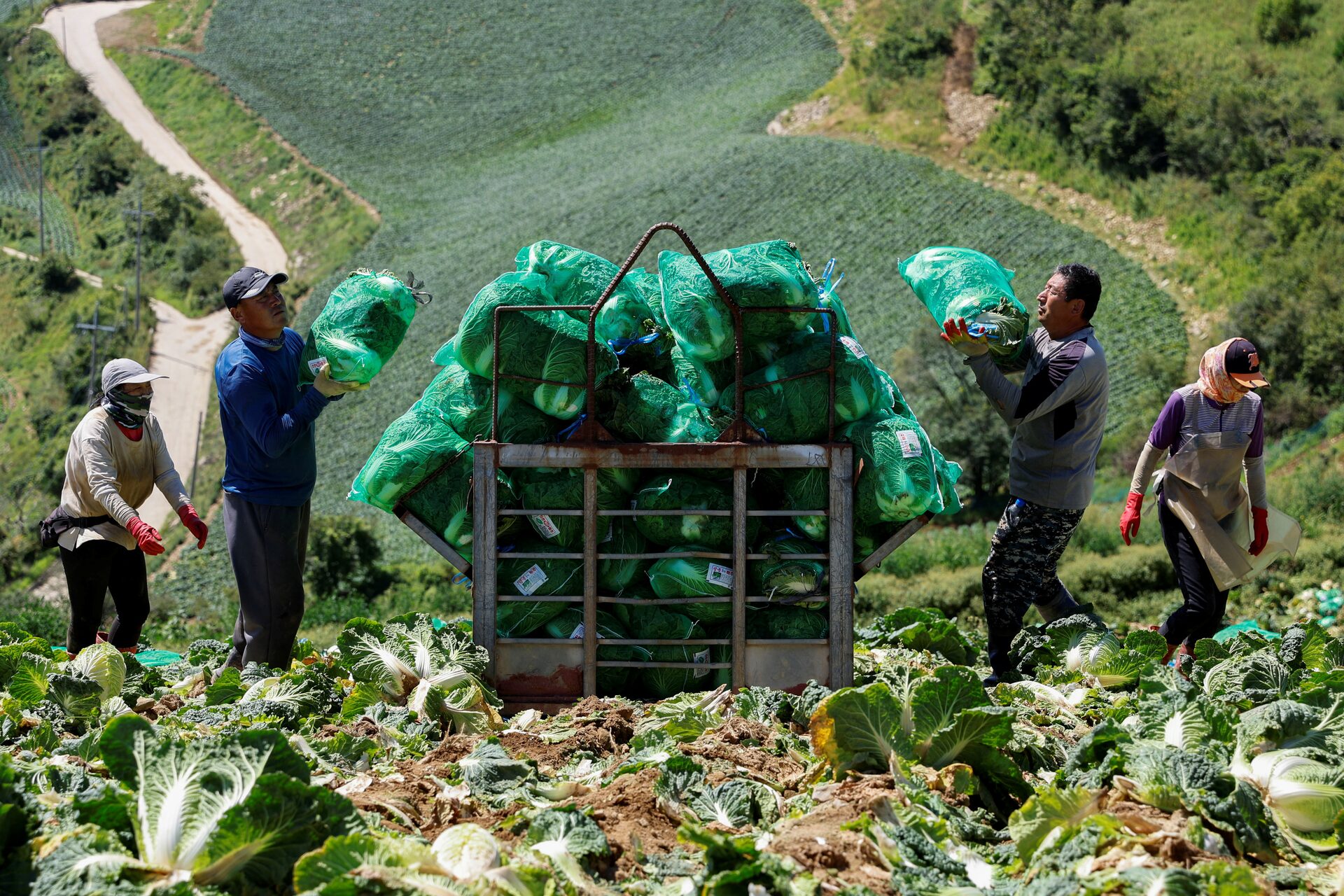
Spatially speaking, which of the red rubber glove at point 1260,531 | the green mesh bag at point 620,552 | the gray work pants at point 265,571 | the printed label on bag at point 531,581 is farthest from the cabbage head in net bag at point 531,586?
the red rubber glove at point 1260,531

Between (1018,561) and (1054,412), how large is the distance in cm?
71

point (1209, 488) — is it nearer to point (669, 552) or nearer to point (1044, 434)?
point (1044, 434)

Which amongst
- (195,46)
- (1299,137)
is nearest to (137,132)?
(195,46)

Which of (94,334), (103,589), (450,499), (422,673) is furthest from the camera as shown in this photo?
(94,334)

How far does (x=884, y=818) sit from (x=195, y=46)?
224 feet

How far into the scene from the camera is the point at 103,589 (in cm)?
580

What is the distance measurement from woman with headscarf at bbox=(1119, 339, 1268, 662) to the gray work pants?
12.3ft

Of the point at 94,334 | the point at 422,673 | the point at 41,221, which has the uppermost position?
the point at 422,673

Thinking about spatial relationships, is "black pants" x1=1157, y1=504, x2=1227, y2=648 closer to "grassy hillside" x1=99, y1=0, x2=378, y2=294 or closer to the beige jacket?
the beige jacket

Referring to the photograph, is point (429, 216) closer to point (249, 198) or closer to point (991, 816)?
point (249, 198)

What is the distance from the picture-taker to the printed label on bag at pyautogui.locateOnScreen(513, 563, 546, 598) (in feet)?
16.6

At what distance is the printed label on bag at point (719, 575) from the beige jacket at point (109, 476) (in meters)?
2.46

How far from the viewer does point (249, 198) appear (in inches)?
2003

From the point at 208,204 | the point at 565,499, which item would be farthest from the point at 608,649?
the point at 208,204
